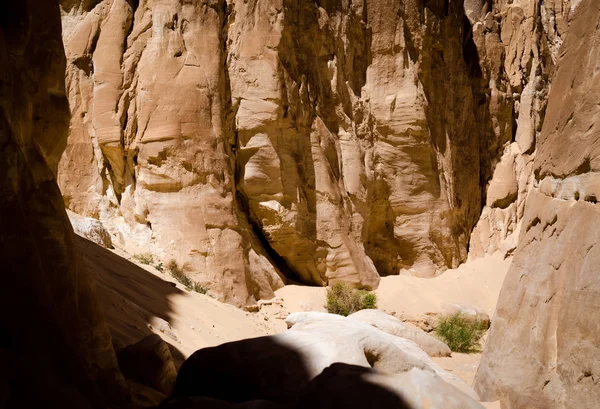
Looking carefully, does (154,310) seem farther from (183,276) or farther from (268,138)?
(268,138)

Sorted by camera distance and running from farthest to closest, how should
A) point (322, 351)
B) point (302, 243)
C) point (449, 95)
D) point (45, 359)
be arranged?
point (449, 95) < point (302, 243) < point (322, 351) < point (45, 359)

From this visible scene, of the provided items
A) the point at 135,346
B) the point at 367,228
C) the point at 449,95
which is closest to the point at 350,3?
the point at 449,95

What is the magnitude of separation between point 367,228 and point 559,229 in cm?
1038

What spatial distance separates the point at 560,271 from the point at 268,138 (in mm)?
8972

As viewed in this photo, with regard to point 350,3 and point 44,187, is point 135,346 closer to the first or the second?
point 44,187

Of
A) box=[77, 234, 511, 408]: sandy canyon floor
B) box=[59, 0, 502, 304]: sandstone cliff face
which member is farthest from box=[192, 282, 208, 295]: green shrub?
box=[77, 234, 511, 408]: sandy canyon floor

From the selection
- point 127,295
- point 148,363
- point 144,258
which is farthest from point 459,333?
point 148,363

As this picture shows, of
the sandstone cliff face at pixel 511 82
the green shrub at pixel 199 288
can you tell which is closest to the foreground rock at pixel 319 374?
the green shrub at pixel 199 288

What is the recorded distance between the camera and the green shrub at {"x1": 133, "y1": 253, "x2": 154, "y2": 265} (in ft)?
33.8

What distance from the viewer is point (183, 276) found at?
1095 cm

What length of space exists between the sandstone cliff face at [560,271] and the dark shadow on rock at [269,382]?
61.8 inches

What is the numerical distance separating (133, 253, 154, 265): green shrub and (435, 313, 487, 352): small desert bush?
19.4 feet

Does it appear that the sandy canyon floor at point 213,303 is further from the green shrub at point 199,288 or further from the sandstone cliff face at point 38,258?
the sandstone cliff face at point 38,258

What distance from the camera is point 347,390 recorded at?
359cm
